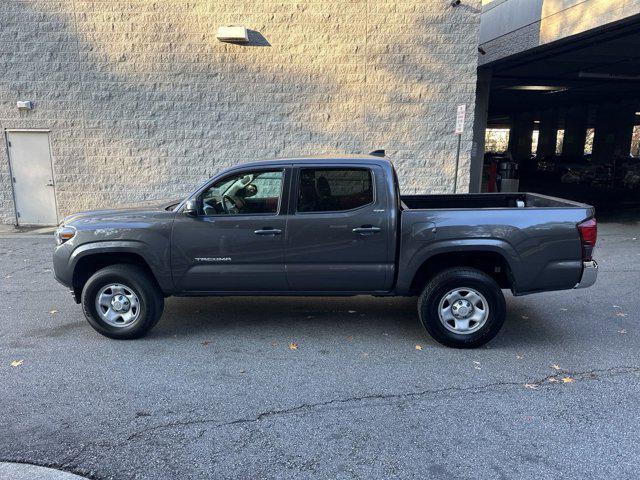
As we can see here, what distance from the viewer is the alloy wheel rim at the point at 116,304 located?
480cm

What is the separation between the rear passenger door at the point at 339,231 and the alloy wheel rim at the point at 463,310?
60 cm

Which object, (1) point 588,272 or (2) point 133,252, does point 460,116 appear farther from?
(2) point 133,252

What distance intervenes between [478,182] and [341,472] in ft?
41.3

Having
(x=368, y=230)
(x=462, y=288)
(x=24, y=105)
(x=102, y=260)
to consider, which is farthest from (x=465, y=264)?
(x=24, y=105)

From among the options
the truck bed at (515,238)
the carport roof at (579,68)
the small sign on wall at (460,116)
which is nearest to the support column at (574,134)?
the carport roof at (579,68)

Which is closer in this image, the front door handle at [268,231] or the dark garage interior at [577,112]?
the front door handle at [268,231]

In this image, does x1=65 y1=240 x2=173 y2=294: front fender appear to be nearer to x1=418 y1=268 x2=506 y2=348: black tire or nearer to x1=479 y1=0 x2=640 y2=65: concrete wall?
x1=418 y1=268 x2=506 y2=348: black tire

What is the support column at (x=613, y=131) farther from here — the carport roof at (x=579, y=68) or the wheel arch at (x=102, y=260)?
the wheel arch at (x=102, y=260)

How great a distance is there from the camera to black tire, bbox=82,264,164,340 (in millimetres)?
4746

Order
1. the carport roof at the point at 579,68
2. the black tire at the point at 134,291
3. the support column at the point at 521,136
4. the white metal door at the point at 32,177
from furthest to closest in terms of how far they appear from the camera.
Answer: the support column at the point at 521,136
the carport roof at the point at 579,68
the white metal door at the point at 32,177
the black tire at the point at 134,291

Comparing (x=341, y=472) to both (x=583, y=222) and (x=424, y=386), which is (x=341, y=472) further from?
(x=583, y=222)

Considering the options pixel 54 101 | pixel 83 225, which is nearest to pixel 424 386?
pixel 83 225

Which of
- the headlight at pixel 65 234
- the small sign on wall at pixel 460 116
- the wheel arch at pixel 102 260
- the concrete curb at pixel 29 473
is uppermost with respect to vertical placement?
the small sign on wall at pixel 460 116

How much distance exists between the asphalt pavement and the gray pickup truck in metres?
0.49
